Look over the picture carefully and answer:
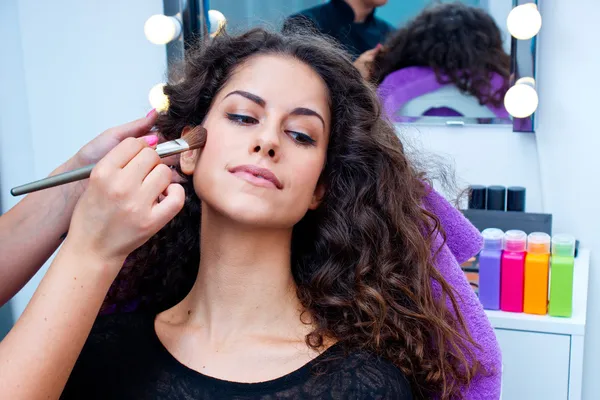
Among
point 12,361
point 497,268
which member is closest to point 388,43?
point 497,268

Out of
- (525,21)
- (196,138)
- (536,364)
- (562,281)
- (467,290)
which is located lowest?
(536,364)

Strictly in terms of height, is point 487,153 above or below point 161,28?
below

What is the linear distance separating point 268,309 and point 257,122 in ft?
0.77

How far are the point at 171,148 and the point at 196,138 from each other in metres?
0.09

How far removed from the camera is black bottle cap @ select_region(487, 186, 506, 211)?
4.63 feet

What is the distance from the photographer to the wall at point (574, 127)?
4.39 feet

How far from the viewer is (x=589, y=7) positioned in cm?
132

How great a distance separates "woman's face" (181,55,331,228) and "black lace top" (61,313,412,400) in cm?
18

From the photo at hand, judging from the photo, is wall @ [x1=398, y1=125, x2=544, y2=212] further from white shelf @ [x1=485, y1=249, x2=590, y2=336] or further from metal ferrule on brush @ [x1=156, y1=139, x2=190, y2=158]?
metal ferrule on brush @ [x1=156, y1=139, x2=190, y2=158]

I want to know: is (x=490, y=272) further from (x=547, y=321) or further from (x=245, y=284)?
(x=245, y=284)

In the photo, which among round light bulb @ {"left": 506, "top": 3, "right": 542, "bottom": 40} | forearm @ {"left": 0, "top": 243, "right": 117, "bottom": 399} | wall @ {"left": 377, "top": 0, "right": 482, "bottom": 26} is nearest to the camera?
forearm @ {"left": 0, "top": 243, "right": 117, "bottom": 399}

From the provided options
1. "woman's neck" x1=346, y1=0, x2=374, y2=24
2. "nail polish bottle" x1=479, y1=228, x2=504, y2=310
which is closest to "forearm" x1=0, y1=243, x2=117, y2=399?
"nail polish bottle" x1=479, y1=228, x2=504, y2=310

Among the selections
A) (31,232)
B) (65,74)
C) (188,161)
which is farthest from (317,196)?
(65,74)

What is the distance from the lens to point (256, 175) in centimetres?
76
